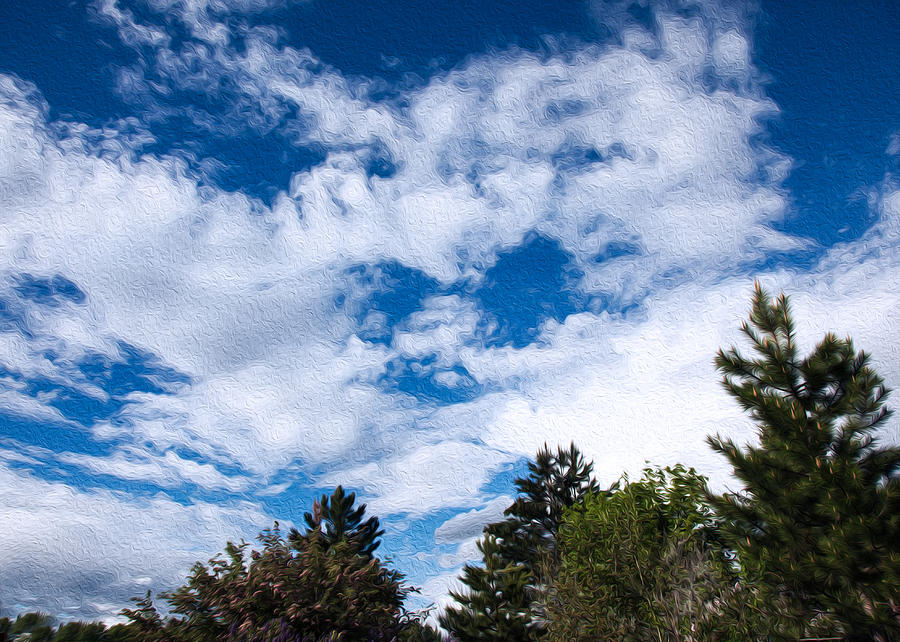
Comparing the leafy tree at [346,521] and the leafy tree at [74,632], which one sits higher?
the leafy tree at [346,521]

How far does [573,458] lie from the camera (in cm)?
3162

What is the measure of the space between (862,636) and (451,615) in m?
16.1

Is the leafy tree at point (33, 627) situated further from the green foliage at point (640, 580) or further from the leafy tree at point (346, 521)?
the leafy tree at point (346, 521)

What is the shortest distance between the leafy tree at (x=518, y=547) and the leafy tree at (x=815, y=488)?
10076 mm

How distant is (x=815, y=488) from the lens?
43.9ft

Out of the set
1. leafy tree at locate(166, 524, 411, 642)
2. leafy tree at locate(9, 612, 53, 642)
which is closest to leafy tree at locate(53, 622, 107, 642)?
leafy tree at locate(9, 612, 53, 642)

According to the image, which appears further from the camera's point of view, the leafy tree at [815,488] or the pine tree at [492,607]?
the pine tree at [492,607]

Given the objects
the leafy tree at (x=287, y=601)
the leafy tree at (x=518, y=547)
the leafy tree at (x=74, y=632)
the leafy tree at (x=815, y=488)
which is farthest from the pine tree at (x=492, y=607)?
the leafy tree at (x=74, y=632)

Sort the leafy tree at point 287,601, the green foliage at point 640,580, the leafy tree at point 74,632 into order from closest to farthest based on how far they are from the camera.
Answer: the leafy tree at point 74,632 < the green foliage at point 640,580 < the leafy tree at point 287,601

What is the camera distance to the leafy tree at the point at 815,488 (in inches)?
496

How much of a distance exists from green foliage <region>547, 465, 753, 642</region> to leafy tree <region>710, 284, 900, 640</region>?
1.53 metres

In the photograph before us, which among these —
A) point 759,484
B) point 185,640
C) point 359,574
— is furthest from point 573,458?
point 185,640

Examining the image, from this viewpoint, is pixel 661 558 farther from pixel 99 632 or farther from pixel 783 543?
pixel 99 632

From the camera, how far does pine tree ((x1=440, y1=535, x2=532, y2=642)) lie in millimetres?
22047
